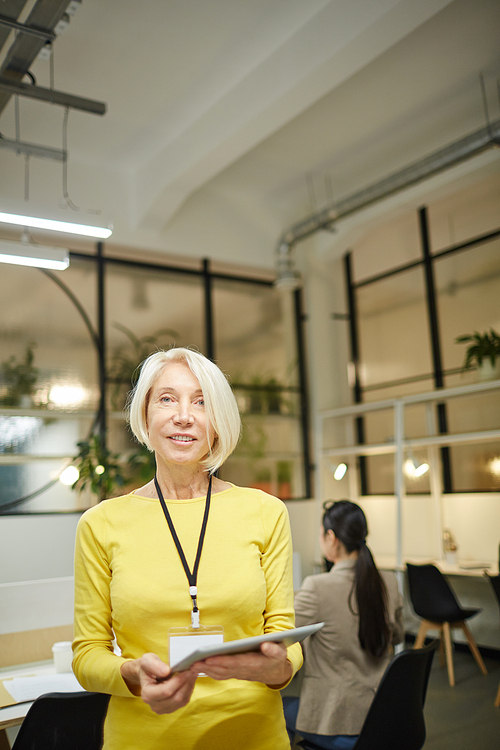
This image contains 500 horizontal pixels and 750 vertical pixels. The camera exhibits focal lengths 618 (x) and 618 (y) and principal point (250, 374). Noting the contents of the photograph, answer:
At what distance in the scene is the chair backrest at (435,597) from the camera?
5.00m

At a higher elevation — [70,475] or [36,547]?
[70,475]

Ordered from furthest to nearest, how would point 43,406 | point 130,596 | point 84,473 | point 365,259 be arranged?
1. point 365,259
2. point 43,406
3. point 84,473
4. point 130,596

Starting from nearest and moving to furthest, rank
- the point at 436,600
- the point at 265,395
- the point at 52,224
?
the point at 52,224 → the point at 436,600 → the point at 265,395

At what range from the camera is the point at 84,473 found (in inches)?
210

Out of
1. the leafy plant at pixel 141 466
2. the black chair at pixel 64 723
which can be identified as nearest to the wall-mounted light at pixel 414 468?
the leafy plant at pixel 141 466

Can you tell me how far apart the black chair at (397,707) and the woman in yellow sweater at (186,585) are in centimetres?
96

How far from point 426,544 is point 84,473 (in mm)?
3545

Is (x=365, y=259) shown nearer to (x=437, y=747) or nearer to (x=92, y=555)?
(x=437, y=747)

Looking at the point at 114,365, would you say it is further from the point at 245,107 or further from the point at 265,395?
the point at 245,107

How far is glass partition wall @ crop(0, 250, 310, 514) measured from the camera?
18.2 feet

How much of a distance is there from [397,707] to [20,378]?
14.6ft

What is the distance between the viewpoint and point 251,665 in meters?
1.10

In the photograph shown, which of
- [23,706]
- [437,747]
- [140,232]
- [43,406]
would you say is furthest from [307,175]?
[23,706]

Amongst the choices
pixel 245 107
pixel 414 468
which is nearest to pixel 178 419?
pixel 245 107
